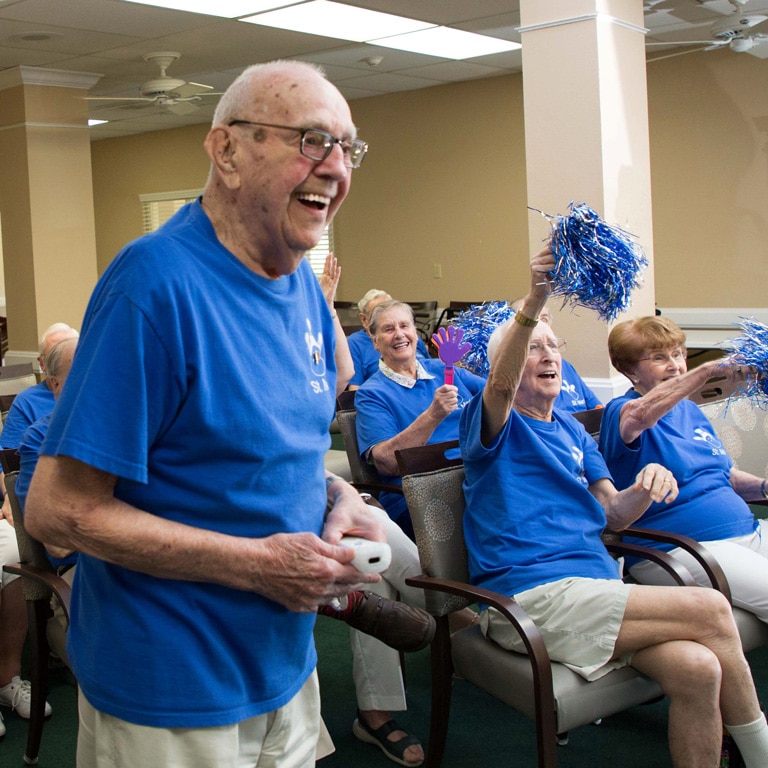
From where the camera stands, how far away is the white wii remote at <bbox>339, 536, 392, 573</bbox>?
3.68 ft

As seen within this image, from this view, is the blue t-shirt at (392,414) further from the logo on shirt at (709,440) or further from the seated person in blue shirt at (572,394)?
the logo on shirt at (709,440)

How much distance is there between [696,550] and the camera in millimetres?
2496

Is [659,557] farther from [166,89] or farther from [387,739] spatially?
[166,89]

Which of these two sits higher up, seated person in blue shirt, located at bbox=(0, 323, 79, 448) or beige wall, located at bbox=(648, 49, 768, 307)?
beige wall, located at bbox=(648, 49, 768, 307)

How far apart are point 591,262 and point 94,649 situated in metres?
1.34

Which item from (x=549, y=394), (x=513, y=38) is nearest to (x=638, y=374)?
(x=549, y=394)

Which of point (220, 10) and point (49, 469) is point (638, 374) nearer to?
point (49, 469)

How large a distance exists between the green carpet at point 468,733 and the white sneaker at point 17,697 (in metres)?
0.03

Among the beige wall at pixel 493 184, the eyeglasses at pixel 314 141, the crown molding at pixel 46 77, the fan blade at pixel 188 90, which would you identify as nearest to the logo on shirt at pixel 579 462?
the eyeglasses at pixel 314 141

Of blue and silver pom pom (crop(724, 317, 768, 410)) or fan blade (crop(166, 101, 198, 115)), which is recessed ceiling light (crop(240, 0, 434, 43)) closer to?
fan blade (crop(166, 101, 198, 115))

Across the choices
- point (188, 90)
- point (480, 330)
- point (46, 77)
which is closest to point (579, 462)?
point (480, 330)

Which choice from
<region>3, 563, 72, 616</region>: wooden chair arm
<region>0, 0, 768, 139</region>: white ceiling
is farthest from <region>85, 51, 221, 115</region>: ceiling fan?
<region>3, 563, 72, 616</region>: wooden chair arm

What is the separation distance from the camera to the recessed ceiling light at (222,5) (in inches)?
224

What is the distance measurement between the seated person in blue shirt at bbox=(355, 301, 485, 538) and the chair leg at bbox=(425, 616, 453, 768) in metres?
0.79
